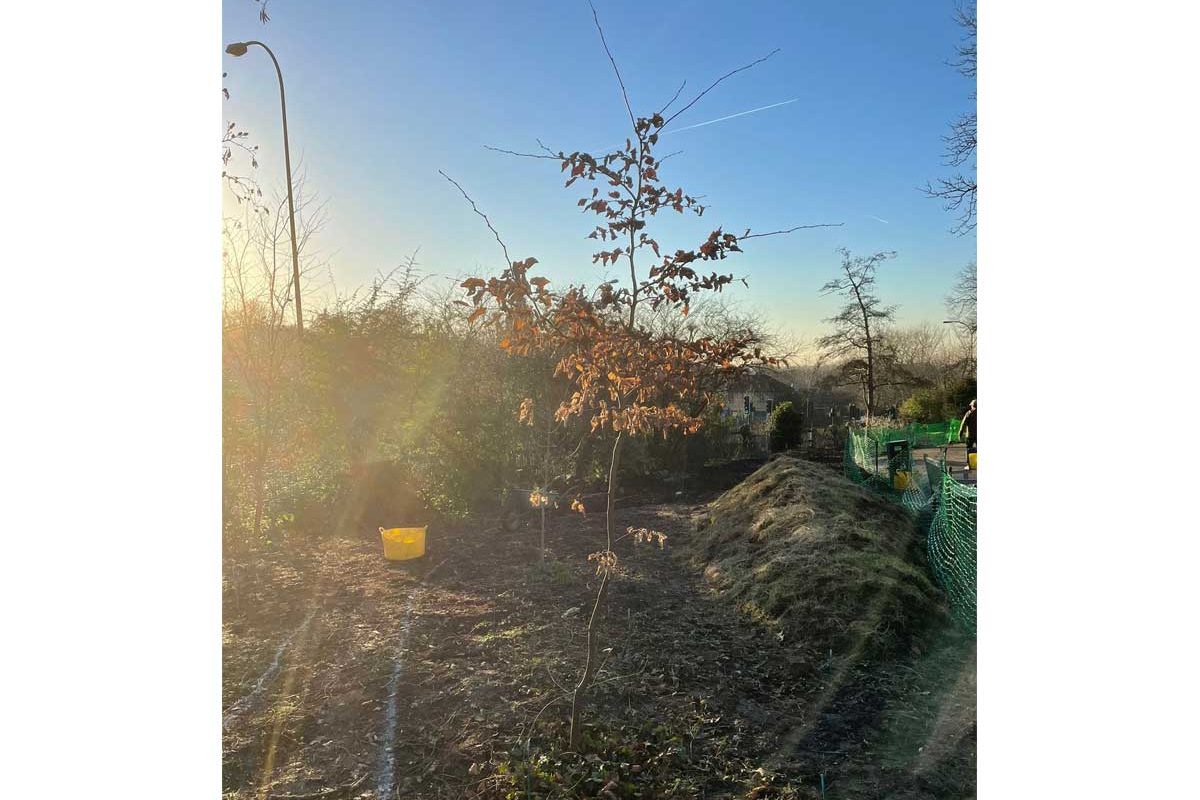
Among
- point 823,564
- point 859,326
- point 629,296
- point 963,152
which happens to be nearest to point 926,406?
point 859,326

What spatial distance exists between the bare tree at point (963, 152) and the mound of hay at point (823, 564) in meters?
1.65

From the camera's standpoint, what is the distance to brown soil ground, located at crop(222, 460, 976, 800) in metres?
1.69

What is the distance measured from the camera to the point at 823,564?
10.4 feet

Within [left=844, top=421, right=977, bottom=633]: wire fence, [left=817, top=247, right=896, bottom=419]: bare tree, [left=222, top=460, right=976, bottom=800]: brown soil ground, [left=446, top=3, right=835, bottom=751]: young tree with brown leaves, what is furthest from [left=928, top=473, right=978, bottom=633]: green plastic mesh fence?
[left=446, top=3, right=835, bottom=751]: young tree with brown leaves

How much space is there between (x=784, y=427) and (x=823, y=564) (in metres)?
2.83

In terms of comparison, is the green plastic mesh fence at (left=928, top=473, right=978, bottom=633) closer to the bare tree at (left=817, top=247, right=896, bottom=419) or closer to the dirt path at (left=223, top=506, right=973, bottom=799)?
the dirt path at (left=223, top=506, right=973, bottom=799)

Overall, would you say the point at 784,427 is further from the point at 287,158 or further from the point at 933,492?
the point at 287,158

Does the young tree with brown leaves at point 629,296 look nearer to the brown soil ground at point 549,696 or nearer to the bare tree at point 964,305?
the brown soil ground at point 549,696

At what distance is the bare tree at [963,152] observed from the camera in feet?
8.28

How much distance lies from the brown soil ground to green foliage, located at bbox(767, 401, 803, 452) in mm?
2622

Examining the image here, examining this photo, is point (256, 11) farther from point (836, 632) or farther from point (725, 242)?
point (836, 632)
